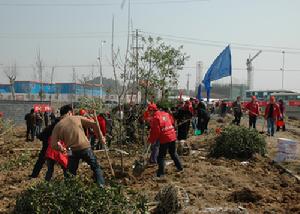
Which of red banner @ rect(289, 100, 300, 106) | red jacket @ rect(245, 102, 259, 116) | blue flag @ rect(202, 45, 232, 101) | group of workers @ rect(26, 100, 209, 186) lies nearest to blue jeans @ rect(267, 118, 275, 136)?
red jacket @ rect(245, 102, 259, 116)

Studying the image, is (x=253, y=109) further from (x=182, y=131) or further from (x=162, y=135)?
(x=162, y=135)

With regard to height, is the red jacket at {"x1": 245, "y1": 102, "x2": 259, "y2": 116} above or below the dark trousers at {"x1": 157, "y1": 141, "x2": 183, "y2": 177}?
above

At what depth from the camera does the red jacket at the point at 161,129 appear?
9031mm

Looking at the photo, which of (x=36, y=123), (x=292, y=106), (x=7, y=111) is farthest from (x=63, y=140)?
(x=292, y=106)

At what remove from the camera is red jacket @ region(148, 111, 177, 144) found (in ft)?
29.6

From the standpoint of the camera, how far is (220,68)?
16.9 m

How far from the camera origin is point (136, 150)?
1314cm

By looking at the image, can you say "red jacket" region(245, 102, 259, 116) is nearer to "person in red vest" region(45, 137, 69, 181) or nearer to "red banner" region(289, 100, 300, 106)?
"person in red vest" region(45, 137, 69, 181)

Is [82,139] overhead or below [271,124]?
overhead

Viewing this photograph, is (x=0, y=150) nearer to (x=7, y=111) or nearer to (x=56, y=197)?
(x=56, y=197)

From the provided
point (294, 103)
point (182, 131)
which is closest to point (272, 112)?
point (182, 131)

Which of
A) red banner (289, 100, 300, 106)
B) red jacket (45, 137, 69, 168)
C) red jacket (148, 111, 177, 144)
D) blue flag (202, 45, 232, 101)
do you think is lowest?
red banner (289, 100, 300, 106)

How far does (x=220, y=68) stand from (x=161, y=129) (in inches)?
332

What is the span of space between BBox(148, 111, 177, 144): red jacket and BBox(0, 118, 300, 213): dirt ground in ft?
2.58
